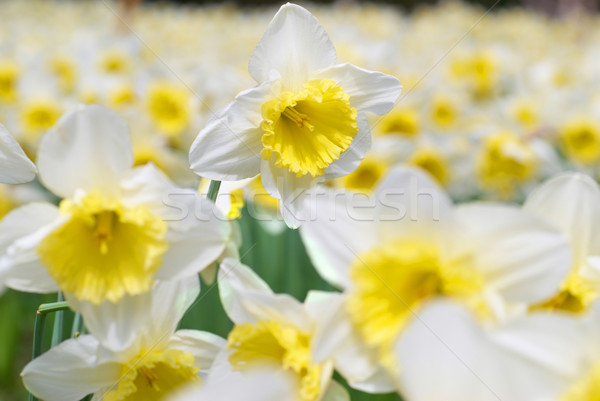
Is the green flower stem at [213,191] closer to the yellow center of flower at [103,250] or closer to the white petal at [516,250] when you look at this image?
the yellow center of flower at [103,250]

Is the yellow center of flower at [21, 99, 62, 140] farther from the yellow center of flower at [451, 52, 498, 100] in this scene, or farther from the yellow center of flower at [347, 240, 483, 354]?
the yellow center of flower at [451, 52, 498, 100]

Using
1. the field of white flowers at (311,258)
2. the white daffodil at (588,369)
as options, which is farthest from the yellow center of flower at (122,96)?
the white daffodil at (588,369)

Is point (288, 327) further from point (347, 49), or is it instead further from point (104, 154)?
point (347, 49)

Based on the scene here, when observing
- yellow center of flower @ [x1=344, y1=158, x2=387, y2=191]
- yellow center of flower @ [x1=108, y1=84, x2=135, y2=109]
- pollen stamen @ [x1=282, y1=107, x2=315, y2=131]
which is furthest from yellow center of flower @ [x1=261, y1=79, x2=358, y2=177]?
yellow center of flower @ [x1=108, y1=84, x2=135, y2=109]

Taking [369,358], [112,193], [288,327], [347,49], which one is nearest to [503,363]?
[369,358]

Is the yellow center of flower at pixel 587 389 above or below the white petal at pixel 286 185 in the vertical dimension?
above

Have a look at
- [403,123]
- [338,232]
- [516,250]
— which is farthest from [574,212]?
[403,123]

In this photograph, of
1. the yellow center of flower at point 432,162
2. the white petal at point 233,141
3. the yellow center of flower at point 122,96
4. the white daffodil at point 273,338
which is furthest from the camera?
the yellow center of flower at point 122,96
